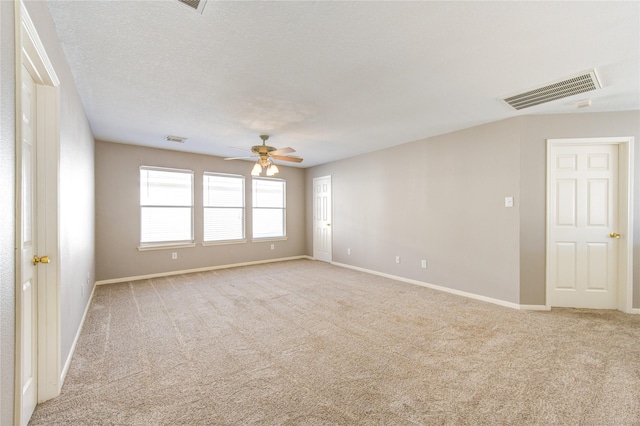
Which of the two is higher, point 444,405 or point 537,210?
point 537,210

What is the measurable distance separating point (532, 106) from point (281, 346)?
155 inches

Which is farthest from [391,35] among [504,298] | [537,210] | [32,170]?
[504,298]

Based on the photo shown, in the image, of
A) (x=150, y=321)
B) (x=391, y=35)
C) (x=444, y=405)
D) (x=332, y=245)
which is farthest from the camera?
(x=332, y=245)

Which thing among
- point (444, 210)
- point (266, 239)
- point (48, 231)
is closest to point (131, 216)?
point (266, 239)

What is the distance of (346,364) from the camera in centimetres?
234

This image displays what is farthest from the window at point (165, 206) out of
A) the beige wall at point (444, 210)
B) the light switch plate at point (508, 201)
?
the light switch plate at point (508, 201)

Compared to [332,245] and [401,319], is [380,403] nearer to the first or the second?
[401,319]

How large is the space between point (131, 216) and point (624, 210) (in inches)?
296

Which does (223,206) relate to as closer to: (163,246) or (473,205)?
(163,246)

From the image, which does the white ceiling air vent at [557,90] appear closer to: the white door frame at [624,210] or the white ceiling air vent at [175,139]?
the white door frame at [624,210]

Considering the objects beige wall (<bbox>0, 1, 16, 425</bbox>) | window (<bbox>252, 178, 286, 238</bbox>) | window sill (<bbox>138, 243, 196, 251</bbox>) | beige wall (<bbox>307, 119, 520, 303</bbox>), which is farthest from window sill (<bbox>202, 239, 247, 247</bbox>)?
beige wall (<bbox>0, 1, 16, 425</bbox>)

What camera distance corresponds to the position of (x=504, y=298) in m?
3.81

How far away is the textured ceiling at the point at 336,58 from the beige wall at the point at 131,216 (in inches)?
53.1

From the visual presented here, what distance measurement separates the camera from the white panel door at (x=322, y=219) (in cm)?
696
